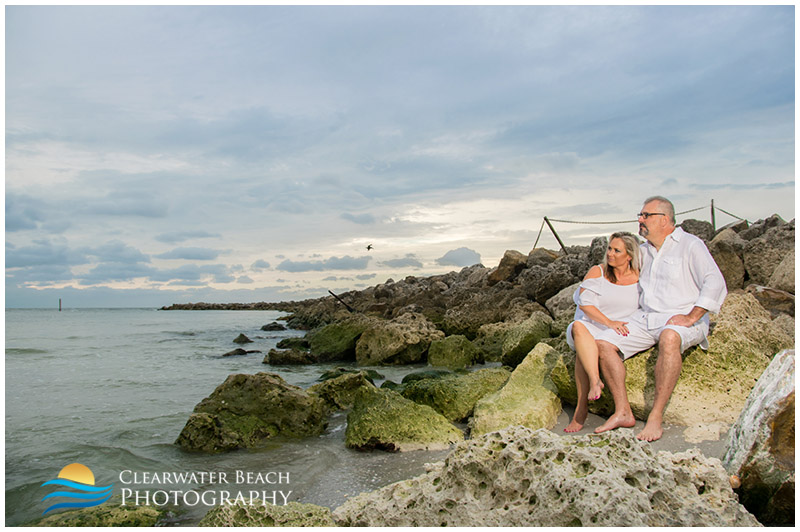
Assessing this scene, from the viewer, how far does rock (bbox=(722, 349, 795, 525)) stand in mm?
3084

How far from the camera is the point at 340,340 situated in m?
13.6

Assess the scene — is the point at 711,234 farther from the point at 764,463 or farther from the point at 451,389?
the point at 764,463

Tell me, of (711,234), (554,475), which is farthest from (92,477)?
(711,234)

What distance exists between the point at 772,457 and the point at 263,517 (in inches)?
124

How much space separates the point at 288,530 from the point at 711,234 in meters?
18.1

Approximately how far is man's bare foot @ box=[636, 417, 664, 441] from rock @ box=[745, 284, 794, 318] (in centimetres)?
561

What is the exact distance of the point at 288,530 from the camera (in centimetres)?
316

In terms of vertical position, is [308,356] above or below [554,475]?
below

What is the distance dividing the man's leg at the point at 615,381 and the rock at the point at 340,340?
9.00m

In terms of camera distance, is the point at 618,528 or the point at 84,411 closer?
the point at 618,528

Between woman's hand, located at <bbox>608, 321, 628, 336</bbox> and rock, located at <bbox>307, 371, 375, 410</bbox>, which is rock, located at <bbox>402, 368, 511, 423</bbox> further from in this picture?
woman's hand, located at <bbox>608, 321, 628, 336</bbox>

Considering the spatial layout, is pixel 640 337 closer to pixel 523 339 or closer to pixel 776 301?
pixel 523 339

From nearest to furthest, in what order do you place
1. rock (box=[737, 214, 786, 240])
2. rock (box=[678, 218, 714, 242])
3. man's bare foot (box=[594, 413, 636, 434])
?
man's bare foot (box=[594, 413, 636, 434]), rock (box=[737, 214, 786, 240]), rock (box=[678, 218, 714, 242])

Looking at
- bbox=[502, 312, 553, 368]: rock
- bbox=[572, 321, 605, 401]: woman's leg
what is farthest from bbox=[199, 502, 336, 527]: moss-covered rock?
bbox=[502, 312, 553, 368]: rock
